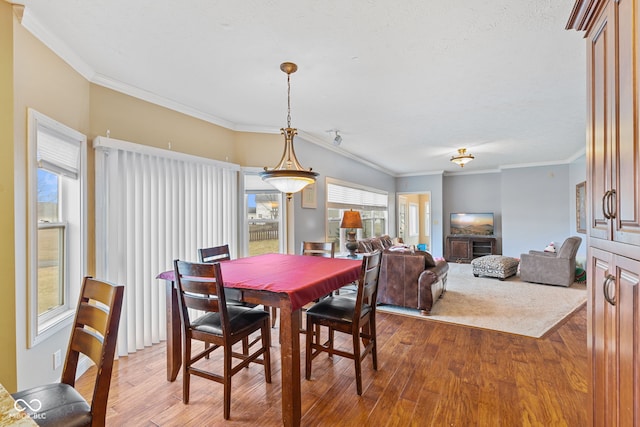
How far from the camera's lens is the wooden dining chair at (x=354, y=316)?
215 cm

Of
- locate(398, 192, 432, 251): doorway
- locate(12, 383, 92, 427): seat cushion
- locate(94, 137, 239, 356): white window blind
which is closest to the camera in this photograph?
locate(12, 383, 92, 427): seat cushion

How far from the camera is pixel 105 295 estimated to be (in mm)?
1301

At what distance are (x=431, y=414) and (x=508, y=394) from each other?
672 millimetres

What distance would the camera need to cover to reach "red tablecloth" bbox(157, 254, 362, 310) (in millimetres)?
1912

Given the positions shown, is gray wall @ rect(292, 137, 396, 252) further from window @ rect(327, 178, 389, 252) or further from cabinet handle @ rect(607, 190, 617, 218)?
cabinet handle @ rect(607, 190, 617, 218)

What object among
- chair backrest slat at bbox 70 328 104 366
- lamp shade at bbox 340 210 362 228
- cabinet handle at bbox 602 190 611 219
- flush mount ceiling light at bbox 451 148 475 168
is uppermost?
flush mount ceiling light at bbox 451 148 475 168

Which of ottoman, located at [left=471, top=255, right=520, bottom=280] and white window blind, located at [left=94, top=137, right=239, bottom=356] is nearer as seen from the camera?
white window blind, located at [left=94, top=137, right=239, bottom=356]

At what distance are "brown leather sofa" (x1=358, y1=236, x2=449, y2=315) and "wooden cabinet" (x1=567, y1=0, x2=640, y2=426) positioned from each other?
2379mm

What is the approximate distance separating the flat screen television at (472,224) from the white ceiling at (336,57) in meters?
4.30

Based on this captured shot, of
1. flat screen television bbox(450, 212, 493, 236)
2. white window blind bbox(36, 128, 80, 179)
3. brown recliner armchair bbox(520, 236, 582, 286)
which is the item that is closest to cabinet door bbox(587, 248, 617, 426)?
white window blind bbox(36, 128, 80, 179)

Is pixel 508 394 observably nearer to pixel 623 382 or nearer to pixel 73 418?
pixel 623 382

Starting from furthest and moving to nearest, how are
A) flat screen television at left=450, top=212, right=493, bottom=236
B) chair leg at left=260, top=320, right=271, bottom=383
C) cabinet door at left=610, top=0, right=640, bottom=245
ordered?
flat screen television at left=450, top=212, right=493, bottom=236, chair leg at left=260, top=320, right=271, bottom=383, cabinet door at left=610, top=0, right=640, bottom=245

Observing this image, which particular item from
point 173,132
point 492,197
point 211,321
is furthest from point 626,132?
point 492,197

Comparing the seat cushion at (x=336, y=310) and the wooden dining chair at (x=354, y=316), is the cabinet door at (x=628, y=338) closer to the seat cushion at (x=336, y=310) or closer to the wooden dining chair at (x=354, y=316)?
the wooden dining chair at (x=354, y=316)
